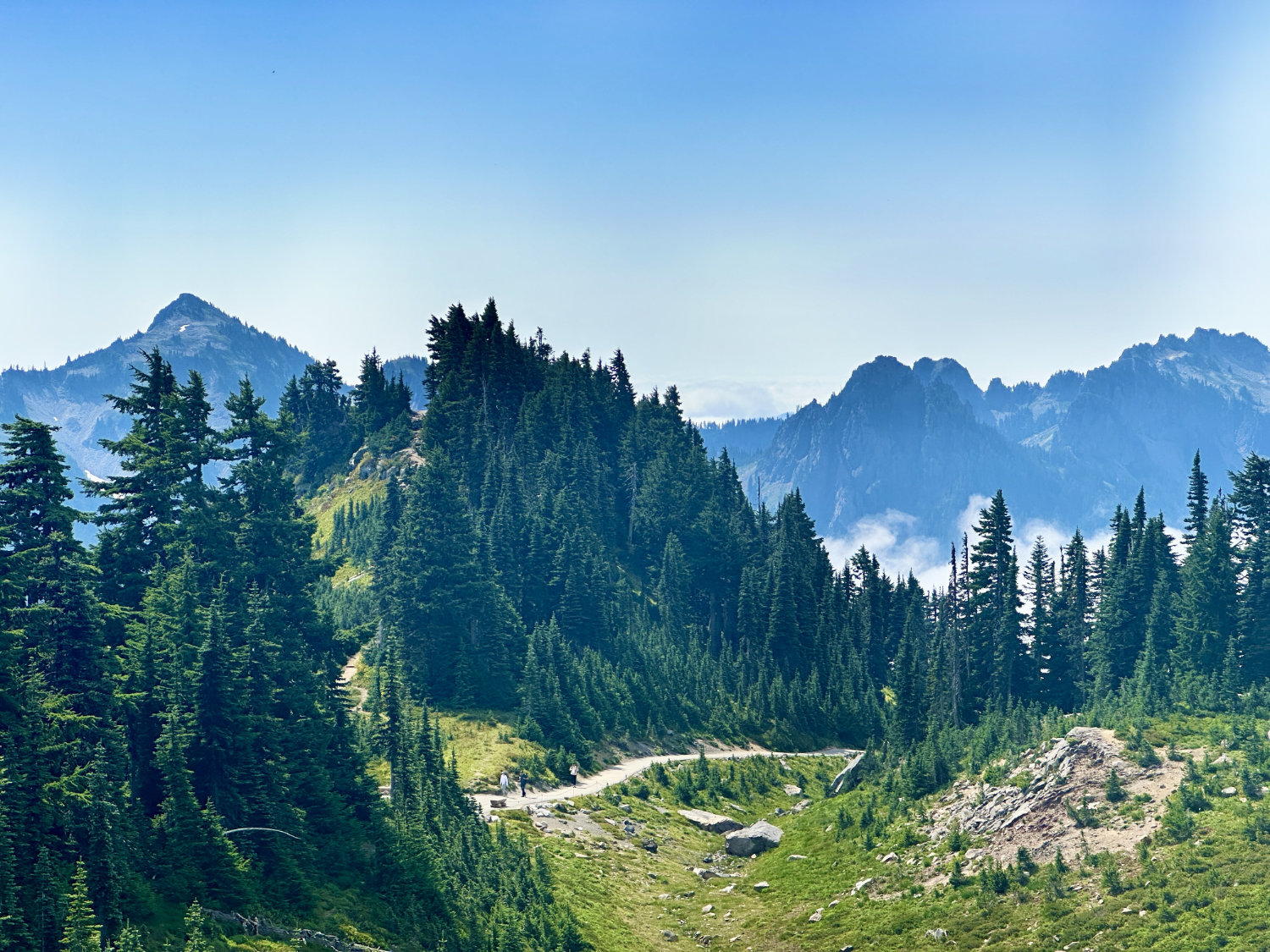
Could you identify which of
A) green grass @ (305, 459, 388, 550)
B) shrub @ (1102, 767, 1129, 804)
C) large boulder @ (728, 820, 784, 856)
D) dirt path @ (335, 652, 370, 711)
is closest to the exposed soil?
shrub @ (1102, 767, 1129, 804)

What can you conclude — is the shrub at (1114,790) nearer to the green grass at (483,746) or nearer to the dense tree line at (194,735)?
the dense tree line at (194,735)

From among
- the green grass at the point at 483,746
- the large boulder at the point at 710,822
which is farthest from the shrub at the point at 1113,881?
the green grass at the point at 483,746

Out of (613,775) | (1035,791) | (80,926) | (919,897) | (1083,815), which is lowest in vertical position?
(919,897)

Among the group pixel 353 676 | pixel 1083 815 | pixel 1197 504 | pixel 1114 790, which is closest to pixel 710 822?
pixel 1083 815

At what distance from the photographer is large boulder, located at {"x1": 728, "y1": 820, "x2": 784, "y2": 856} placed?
232 ft

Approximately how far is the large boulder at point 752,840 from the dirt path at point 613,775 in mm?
10671

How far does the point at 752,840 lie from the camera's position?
233ft

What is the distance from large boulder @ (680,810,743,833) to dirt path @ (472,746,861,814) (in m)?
5.87

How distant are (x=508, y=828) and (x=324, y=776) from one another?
16129 mm

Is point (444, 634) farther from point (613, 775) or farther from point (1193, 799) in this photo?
point (1193, 799)

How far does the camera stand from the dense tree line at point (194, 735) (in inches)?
1400

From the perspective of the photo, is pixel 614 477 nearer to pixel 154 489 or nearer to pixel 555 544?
pixel 555 544

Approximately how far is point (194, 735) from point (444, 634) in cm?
4365

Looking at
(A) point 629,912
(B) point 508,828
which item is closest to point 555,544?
(B) point 508,828
